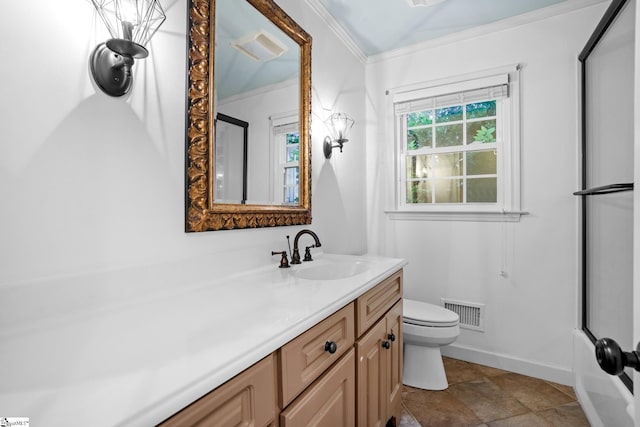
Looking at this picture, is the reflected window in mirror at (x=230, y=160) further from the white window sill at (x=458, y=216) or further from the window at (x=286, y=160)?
the white window sill at (x=458, y=216)

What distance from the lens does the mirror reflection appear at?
1.34 meters

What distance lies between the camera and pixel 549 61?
83.7 inches

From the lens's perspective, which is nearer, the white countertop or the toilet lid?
Answer: the white countertop

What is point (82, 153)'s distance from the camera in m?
0.89

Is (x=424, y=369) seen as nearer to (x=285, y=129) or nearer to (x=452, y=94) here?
(x=285, y=129)

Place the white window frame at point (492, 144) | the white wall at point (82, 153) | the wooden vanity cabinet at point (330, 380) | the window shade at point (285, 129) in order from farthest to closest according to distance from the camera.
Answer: the white window frame at point (492, 144) → the window shade at point (285, 129) → the white wall at point (82, 153) → the wooden vanity cabinet at point (330, 380)

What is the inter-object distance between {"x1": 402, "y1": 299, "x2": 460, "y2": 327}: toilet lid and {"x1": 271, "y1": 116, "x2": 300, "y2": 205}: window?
1044 mm

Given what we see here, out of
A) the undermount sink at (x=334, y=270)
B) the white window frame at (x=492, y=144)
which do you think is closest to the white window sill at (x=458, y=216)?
the white window frame at (x=492, y=144)

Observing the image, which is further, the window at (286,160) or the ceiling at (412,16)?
the ceiling at (412,16)

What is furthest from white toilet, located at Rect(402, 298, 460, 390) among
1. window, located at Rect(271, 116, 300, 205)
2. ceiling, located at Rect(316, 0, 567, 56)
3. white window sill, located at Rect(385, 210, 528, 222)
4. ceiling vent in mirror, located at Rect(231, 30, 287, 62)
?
ceiling, located at Rect(316, 0, 567, 56)

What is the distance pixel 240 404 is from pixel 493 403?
6.22 feet

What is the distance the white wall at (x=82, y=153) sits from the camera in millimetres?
764

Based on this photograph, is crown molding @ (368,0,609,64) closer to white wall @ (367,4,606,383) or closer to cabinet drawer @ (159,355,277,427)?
white wall @ (367,4,606,383)

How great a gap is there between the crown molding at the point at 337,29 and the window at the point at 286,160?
2.63 ft
